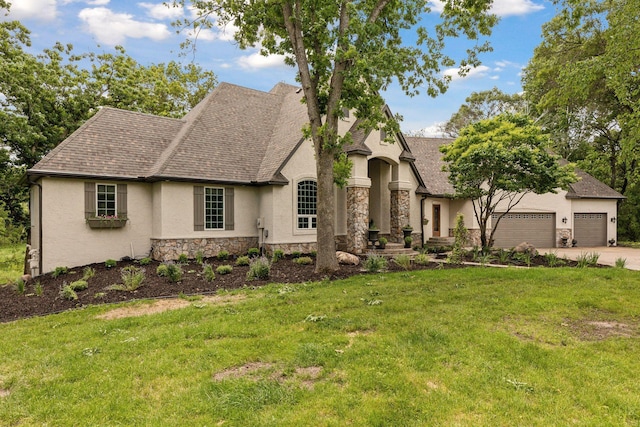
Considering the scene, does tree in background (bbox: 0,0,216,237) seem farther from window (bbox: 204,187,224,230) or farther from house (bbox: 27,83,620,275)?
window (bbox: 204,187,224,230)

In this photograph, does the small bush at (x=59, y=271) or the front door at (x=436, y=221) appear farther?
the front door at (x=436, y=221)

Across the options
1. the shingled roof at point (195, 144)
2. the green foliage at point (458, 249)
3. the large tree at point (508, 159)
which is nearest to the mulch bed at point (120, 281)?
the green foliage at point (458, 249)

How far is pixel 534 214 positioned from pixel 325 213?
52.4 feet

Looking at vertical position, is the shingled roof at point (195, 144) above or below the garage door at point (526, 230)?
above

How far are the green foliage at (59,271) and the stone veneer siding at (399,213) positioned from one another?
1293 cm

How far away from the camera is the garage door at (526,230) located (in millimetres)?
20203

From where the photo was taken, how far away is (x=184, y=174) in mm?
12852

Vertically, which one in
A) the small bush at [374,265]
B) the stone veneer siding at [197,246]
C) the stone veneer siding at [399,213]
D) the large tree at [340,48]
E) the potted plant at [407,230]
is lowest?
the small bush at [374,265]

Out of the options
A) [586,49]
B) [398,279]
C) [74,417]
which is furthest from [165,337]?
[586,49]

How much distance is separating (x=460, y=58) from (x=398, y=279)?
7.51 m

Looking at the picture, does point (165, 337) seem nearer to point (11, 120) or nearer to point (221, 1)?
point (221, 1)

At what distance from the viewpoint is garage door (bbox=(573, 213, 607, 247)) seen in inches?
838

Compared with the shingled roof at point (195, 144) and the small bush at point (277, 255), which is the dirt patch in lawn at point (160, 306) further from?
the shingled roof at point (195, 144)

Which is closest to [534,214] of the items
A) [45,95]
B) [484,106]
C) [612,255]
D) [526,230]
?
[526,230]
